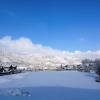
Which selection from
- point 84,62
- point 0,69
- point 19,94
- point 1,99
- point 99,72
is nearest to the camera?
point 1,99

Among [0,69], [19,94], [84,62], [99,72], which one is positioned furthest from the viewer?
[84,62]

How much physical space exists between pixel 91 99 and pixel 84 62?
14385 cm

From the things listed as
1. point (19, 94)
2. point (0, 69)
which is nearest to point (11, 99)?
point (19, 94)

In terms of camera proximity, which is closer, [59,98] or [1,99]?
[1,99]

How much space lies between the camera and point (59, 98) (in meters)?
24.8

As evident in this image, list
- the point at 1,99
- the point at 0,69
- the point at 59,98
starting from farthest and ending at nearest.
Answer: the point at 0,69 < the point at 59,98 < the point at 1,99

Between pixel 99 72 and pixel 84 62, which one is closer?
pixel 99 72

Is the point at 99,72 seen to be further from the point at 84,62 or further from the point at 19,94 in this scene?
the point at 84,62

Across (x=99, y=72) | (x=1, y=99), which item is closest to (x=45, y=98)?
(x=1, y=99)

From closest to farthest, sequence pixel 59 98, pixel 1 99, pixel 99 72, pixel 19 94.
A: pixel 1 99 < pixel 59 98 < pixel 19 94 < pixel 99 72

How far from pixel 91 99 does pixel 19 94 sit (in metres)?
8.32

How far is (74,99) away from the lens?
24.1 metres

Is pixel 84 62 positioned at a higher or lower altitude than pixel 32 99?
higher

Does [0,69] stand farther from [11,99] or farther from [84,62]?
[84,62]
